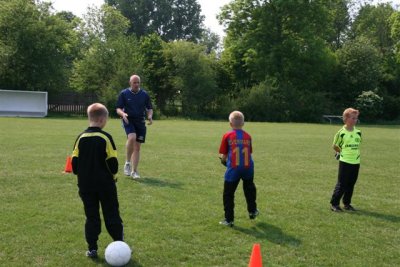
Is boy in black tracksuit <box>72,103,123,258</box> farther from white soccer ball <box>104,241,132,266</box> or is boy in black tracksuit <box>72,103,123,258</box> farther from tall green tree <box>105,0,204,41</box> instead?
tall green tree <box>105,0,204,41</box>

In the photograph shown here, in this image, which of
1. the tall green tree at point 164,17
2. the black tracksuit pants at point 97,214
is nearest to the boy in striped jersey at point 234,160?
the black tracksuit pants at point 97,214

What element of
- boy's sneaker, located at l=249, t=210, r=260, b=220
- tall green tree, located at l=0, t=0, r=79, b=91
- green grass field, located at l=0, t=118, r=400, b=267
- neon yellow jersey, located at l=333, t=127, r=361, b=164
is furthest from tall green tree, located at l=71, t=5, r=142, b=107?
boy's sneaker, located at l=249, t=210, r=260, b=220

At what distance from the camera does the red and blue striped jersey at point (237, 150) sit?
6.24 meters

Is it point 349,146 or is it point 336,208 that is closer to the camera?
point 336,208

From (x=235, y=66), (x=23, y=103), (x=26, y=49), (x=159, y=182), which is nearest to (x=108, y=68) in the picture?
(x=26, y=49)

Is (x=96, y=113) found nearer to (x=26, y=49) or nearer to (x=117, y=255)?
(x=117, y=255)

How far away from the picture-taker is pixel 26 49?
137 ft

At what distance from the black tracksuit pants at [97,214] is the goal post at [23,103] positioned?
36.6 metres

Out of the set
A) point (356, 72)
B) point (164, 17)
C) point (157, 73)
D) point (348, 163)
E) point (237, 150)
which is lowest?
point (348, 163)

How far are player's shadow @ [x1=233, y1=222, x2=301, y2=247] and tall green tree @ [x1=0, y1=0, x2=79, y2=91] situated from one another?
39768mm

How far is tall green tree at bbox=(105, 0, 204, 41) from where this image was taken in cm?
8775

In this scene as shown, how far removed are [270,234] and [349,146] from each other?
2.55 metres

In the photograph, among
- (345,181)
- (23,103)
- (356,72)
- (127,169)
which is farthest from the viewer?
(356,72)

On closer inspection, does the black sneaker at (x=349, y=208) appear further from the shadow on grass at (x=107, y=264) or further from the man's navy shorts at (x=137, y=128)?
the man's navy shorts at (x=137, y=128)
